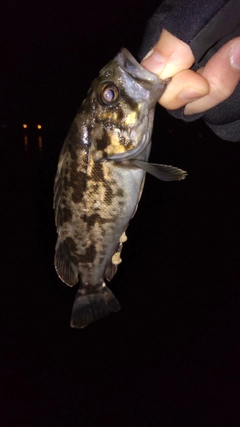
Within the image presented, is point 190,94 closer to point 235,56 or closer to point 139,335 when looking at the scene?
point 235,56

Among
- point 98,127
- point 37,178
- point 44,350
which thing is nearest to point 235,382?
point 44,350

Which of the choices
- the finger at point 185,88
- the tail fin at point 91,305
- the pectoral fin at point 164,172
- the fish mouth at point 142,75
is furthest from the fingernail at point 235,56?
the tail fin at point 91,305

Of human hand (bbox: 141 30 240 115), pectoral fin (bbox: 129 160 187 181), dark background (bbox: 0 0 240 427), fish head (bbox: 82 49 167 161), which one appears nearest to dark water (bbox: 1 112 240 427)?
dark background (bbox: 0 0 240 427)

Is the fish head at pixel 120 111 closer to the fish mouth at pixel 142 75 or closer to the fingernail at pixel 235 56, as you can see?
the fish mouth at pixel 142 75

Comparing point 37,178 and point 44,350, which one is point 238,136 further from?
point 37,178

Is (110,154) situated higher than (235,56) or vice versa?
(235,56)

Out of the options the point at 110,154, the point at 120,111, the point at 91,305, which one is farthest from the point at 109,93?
the point at 91,305
